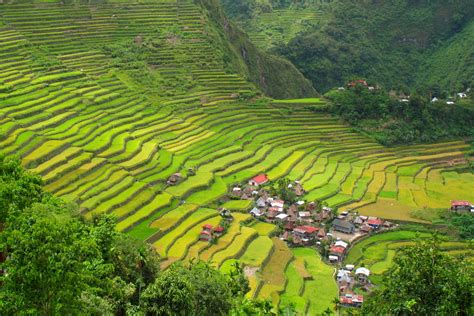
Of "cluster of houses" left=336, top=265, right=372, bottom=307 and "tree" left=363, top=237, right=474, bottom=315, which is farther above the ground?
"tree" left=363, top=237, right=474, bottom=315

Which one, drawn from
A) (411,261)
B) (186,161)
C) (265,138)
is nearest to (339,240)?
(186,161)

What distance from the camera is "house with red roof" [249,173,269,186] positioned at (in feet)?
100

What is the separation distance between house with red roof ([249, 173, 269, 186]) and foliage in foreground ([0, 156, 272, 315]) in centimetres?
1481

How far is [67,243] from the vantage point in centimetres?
848

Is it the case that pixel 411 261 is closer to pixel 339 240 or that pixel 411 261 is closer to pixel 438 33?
pixel 339 240

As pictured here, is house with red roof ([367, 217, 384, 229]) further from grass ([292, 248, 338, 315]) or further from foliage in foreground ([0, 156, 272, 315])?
foliage in foreground ([0, 156, 272, 315])

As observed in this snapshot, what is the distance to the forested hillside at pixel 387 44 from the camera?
207ft

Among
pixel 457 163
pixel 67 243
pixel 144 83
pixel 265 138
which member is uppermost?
pixel 67 243

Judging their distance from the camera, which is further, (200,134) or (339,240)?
(200,134)

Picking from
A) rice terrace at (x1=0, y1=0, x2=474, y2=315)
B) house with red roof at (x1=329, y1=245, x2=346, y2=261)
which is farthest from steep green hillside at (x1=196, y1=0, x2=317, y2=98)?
house with red roof at (x1=329, y1=245, x2=346, y2=261)

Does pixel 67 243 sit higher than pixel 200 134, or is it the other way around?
pixel 67 243

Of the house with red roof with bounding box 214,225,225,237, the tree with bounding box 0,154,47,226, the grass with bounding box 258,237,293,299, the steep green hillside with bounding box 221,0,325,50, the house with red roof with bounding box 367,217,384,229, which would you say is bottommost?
the house with red roof with bounding box 367,217,384,229

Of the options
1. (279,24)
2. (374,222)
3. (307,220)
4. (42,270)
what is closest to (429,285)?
(42,270)

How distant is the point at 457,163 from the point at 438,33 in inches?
1362
